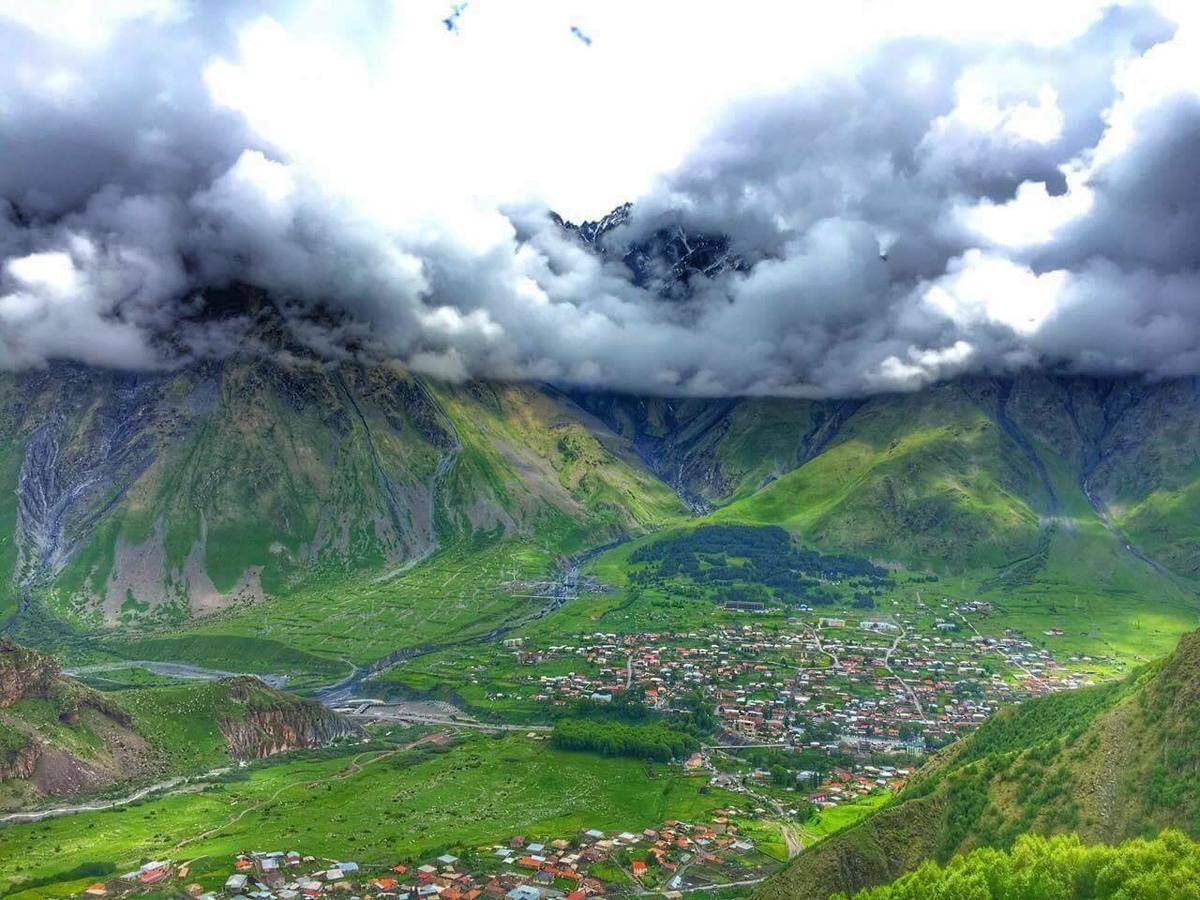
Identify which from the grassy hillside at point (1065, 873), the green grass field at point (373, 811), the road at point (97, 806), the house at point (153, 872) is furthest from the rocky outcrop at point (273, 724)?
the grassy hillside at point (1065, 873)

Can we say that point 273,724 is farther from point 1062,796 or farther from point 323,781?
point 1062,796

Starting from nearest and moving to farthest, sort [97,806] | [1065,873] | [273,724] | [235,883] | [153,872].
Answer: [1065,873]
[235,883]
[153,872]
[97,806]
[273,724]

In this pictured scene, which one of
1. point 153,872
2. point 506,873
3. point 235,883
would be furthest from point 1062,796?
point 153,872

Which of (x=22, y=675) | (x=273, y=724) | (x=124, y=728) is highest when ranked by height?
(x=22, y=675)

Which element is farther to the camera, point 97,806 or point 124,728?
point 124,728

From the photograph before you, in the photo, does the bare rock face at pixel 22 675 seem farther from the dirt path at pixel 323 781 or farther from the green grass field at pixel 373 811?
the dirt path at pixel 323 781

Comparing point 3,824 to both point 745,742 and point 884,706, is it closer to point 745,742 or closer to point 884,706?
point 745,742
